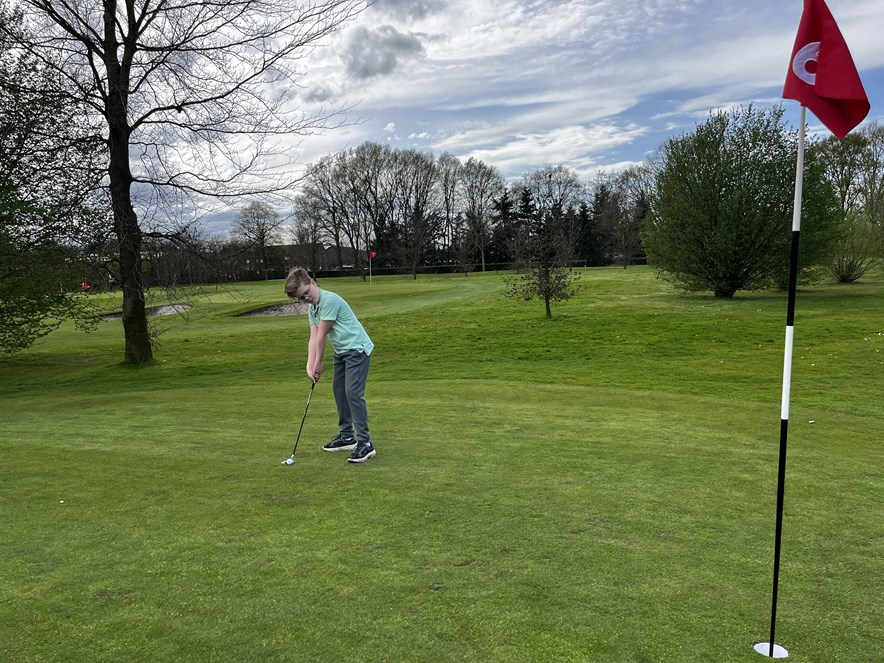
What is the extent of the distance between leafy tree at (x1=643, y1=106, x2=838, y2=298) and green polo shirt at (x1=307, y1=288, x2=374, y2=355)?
33432mm

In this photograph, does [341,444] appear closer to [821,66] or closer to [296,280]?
[296,280]

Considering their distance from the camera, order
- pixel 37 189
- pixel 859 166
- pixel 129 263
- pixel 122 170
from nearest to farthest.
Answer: pixel 37 189
pixel 129 263
pixel 122 170
pixel 859 166

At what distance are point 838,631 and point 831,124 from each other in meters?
3.24

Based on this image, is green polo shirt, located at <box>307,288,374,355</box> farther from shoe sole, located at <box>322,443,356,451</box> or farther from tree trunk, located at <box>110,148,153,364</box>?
tree trunk, located at <box>110,148,153,364</box>

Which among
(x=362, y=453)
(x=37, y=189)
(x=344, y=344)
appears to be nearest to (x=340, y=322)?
(x=344, y=344)

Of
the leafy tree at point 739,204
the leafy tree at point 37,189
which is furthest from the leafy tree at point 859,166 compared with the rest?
the leafy tree at point 37,189

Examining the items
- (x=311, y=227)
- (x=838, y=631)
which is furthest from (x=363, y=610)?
(x=311, y=227)

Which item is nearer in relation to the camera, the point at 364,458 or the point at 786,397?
the point at 786,397

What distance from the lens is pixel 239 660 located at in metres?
3.30

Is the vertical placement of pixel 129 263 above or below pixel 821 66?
below

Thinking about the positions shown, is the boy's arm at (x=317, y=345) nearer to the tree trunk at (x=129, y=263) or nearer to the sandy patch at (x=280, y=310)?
the tree trunk at (x=129, y=263)

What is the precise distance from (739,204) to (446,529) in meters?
36.0

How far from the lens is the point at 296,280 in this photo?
685 centimetres

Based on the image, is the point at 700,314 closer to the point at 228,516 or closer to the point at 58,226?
the point at 58,226
